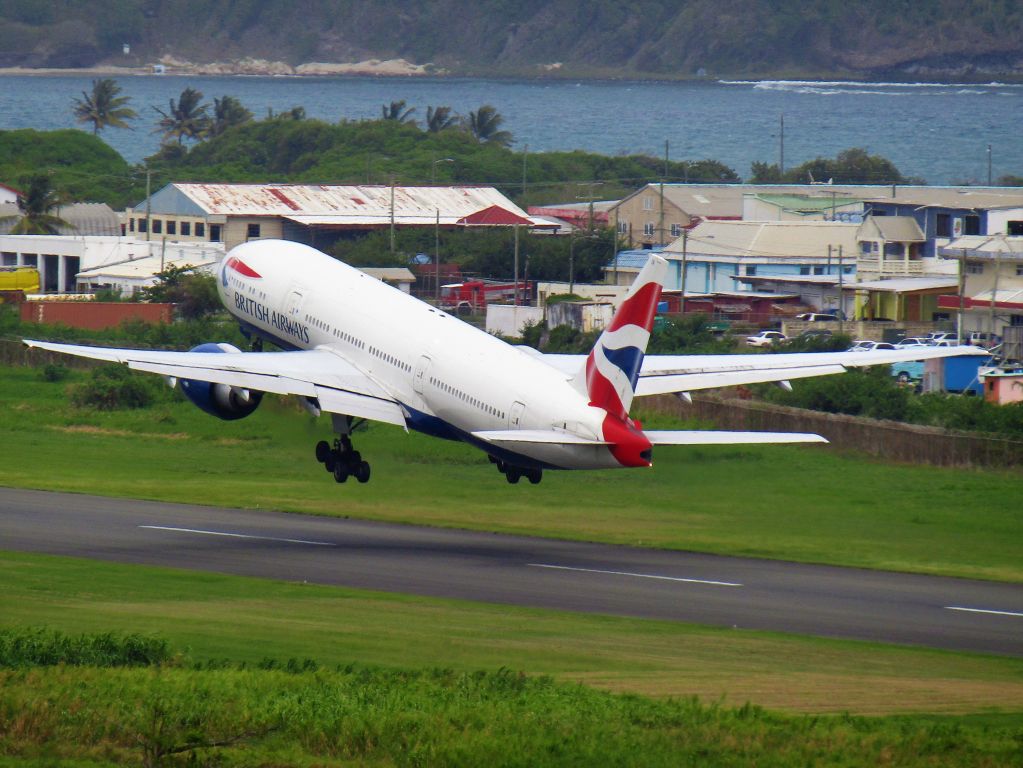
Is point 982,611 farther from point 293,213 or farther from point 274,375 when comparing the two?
point 293,213

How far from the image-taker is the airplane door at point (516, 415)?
153 feet

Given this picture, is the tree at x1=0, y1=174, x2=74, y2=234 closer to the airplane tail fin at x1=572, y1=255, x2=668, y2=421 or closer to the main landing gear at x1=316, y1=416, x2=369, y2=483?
the main landing gear at x1=316, y1=416, x2=369, y2=483

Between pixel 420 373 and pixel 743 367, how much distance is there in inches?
399

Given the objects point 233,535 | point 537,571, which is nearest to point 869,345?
point 233,535

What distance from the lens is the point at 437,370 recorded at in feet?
166

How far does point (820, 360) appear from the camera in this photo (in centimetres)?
5434

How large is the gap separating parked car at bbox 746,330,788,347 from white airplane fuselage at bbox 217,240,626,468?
4518 cm

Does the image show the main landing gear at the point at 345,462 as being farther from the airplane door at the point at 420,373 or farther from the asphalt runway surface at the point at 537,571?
the airplane door at the point at 420,373

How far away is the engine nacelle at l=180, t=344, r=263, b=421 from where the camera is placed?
54.5m

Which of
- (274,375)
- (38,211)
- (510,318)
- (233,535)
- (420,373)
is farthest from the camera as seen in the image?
(38,211)

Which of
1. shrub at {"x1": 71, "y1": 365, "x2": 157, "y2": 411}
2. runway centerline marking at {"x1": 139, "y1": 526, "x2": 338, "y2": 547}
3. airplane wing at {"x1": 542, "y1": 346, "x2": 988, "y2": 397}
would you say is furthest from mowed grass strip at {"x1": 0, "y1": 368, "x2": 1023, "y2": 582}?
shrub at {"x1": 71, "y1": 365, "x2": 157, "y2": 411}

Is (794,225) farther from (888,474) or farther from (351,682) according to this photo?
(351,682)

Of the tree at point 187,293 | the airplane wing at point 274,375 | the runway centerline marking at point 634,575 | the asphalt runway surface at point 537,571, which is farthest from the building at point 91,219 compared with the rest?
→ the runway centerline marking at point 634,575

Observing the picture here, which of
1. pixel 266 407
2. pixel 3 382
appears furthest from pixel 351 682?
pixel 3 382
